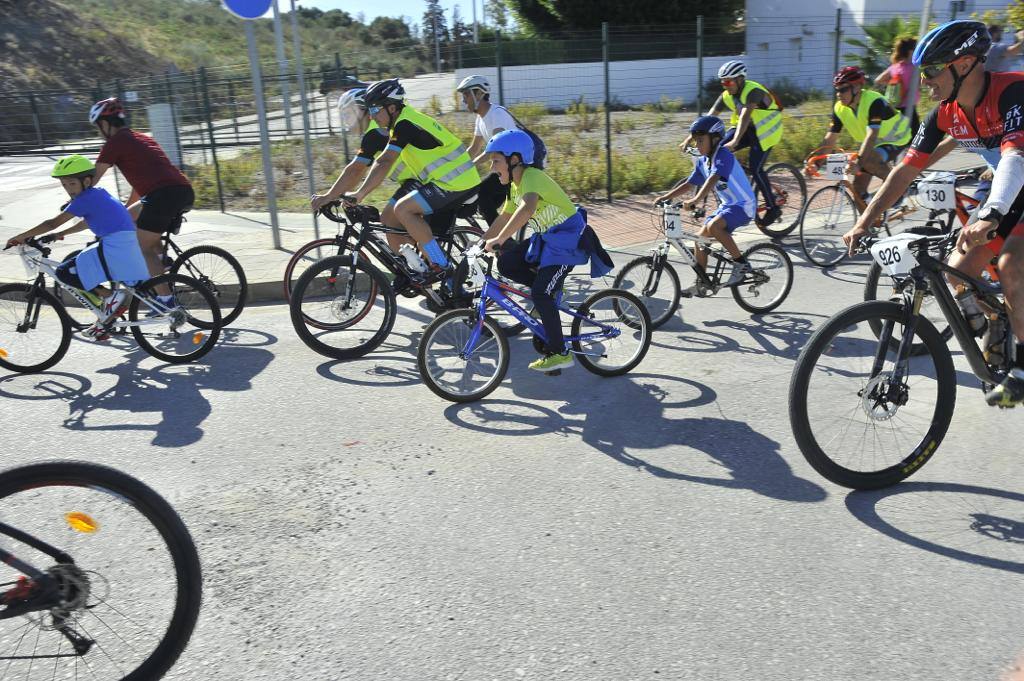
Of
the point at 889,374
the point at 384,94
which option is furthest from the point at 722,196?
the point at 889,374

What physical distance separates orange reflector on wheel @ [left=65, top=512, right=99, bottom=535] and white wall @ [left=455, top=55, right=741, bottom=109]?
50.8ft

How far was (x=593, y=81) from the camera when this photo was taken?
17.4 meters

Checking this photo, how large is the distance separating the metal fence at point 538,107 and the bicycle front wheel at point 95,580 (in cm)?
952

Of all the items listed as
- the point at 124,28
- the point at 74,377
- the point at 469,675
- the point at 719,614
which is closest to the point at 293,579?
the point at 469,675

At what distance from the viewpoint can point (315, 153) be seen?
1734cm

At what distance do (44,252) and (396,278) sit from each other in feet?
8.62

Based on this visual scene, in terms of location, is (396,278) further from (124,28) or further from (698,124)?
(124,28)

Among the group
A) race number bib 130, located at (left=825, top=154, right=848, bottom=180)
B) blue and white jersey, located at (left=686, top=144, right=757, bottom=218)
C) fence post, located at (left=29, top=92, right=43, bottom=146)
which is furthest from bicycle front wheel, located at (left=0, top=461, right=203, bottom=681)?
fence post, located at (left=29, top=92, right=43, bottom=146)

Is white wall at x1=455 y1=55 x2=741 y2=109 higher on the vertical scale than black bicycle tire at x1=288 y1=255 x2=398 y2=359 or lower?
higher

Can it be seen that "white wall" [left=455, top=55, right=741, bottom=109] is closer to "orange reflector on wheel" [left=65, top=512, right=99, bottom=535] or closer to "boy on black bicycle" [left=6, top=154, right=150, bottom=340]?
"boy on black bicycle" [left=6, top=154, right=150, bottom=340]

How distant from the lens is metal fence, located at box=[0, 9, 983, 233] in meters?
13.6

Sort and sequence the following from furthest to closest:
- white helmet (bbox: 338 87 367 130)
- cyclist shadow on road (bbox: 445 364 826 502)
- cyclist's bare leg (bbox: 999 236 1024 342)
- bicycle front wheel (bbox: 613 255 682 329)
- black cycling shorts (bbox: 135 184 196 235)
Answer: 1. white helmet (bbox: 338 87 367 130)
2. black cycling shorts (bbox: 135 184 196 235)
3. bicycle front wheel (bbox: 613 255 682 329)
4. cyclist shadow on road (bbox: 445 364 826 502)
5. cyclist's bare leg (bbox: 999 236 1024 342)

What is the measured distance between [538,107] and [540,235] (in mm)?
13648

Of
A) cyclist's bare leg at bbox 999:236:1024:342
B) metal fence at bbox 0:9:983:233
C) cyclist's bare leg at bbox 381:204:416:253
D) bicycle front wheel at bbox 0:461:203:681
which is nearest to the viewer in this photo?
bicycle front wheel at bbox 0:461:203:681
